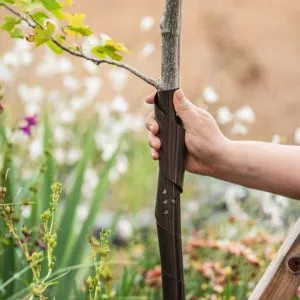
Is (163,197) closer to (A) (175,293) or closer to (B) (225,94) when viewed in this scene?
(A) (175,293)

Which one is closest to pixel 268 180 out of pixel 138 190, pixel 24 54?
pixel 24 54

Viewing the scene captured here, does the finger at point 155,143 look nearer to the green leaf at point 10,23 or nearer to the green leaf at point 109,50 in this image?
the green leaf at point 109,50

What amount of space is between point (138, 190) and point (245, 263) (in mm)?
2162

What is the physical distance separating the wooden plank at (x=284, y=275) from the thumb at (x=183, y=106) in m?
0.29

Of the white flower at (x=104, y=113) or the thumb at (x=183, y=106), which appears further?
the white flower at (x=104, y=113)

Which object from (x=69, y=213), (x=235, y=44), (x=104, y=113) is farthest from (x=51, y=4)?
(x=235, y=44)

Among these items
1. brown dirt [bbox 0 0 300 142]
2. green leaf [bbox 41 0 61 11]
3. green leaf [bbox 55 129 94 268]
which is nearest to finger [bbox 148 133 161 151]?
green leaf [bbox 41 0 61 11]

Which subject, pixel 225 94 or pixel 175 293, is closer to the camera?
pixel 175 293

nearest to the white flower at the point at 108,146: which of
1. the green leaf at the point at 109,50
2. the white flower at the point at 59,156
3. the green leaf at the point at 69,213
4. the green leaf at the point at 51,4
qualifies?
the green leaf at the point at 69,213

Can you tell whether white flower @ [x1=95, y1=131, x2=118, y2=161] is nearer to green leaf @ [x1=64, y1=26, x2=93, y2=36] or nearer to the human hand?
green leaf @ [x1=64, y1=26, x2=93, y2=36]

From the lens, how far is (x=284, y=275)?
163cm

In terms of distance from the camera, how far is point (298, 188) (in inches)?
64.2

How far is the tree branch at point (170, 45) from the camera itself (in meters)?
1.61

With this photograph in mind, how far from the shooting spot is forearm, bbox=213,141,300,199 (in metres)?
1.61
